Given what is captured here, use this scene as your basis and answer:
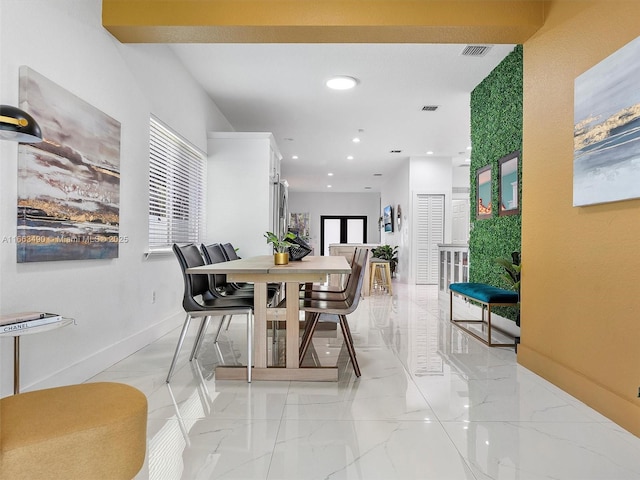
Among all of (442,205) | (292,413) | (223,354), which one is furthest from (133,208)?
(442,205)

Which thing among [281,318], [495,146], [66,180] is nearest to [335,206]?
[495,146]

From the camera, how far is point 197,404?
7.23ft

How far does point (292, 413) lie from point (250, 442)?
35 cm

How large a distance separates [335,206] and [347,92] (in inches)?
391

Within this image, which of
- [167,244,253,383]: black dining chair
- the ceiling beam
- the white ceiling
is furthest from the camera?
the white ceiling

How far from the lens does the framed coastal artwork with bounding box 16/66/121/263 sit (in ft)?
6.77

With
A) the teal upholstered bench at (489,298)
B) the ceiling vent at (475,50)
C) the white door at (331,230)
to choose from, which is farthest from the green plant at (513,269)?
the white door at (331,230)

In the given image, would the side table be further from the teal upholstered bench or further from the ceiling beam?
the teal upholstered bench

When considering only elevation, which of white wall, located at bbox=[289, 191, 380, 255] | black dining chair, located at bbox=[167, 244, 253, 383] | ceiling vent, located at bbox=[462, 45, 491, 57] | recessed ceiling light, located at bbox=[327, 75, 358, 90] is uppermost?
ceiling vent, located at bbox=[462, 45, 491, 57]

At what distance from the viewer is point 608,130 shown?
210 centimetres

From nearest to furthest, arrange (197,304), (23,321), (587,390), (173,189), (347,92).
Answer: (23,321) < (587,390) < (197,304) < (173,189) < (347,92)

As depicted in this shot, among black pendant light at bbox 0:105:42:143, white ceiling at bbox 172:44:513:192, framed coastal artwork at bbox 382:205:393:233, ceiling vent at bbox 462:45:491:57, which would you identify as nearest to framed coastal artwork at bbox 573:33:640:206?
ceiling vent at bbox 462:45:491:57

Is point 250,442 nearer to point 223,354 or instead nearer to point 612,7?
point 223,354

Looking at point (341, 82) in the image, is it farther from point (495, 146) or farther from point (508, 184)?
point (508, 184)
